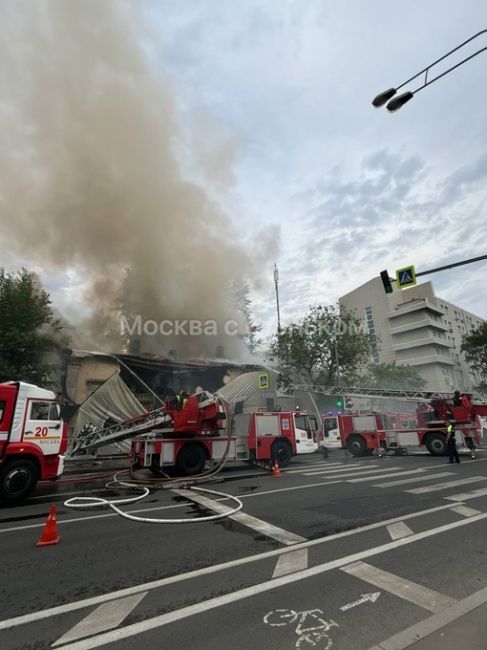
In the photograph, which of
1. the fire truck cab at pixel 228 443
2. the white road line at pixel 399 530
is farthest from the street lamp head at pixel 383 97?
the fire truck cab at pixel 228 443

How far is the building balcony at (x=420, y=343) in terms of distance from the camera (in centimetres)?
5280

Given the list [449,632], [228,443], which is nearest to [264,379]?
[228,443]

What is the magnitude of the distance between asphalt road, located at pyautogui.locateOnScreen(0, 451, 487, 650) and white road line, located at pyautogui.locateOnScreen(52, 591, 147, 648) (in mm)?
14

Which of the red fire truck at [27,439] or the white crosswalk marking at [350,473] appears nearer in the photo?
the red fire truck at [27,439]

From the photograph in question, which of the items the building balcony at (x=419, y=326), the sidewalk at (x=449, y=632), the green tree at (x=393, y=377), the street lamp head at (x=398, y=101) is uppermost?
the building balcony at (x=419, y=326)

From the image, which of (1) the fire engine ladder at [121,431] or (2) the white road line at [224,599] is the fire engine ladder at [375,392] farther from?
(2) the white road line at [224,599]

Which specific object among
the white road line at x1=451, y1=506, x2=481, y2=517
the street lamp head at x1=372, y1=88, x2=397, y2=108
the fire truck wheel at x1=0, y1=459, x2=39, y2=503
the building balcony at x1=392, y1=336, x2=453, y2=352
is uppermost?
the building balcony at x1=392, y1=336, x2=453, y2=352

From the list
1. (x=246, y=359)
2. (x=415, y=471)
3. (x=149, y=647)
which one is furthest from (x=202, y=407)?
(x=246, y=359)

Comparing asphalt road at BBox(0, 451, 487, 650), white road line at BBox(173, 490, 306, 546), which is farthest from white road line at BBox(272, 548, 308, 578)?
white road line at BBox(173, 490, 306, 546)

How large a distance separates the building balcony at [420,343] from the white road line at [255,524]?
53772 mm

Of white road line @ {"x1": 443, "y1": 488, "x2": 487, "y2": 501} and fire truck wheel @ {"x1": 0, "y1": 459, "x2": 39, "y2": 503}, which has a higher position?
fire truck wheel @ {"x1": 0, "y1": 459, "x2": 39, "y2": 503}

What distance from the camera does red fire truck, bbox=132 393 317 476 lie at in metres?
10.6

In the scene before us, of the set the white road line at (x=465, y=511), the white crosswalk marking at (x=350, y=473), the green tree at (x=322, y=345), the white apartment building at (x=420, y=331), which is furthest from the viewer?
the white apartment building at (x=420, y=331)

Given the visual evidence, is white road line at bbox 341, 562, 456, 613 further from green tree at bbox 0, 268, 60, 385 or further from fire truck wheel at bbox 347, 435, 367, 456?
green tree at bbox 0, 268, 60, 385
